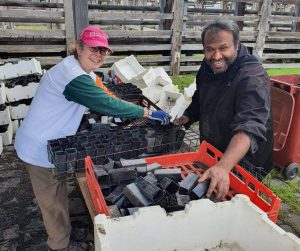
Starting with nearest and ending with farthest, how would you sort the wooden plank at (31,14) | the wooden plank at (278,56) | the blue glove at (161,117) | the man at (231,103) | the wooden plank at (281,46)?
the man at (231,103), the blue glove at (161,117), the wooden plank at (31,14), the wooden plank at (281,46), the wooden plank at (278,56)

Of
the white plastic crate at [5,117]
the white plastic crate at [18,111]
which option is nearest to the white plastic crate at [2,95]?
the white plastic crate at [5,117]

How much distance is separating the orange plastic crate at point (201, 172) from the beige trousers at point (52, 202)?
0.59 meters

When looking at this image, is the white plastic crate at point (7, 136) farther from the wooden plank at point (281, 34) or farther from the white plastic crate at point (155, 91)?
the wooden plank at point (281, 34)

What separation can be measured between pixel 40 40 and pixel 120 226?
740 cm

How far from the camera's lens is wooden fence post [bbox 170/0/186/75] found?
8.88m

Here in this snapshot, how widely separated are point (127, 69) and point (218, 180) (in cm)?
507

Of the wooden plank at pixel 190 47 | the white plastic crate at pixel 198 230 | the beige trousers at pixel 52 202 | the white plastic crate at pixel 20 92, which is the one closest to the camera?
the white plastic crate at pixel 198 230

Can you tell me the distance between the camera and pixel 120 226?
1607 mm

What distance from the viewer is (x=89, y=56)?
106 inches

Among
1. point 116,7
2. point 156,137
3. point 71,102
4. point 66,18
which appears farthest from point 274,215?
point 116,7

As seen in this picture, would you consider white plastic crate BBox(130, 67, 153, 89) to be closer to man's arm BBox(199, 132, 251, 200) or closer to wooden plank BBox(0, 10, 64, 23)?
wooden plank BBox(0, 10, 64, 23)

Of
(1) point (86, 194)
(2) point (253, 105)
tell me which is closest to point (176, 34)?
(2) point (253, 105)

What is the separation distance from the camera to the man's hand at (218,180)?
205 cm

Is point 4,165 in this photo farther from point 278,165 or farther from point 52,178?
point 278,165
